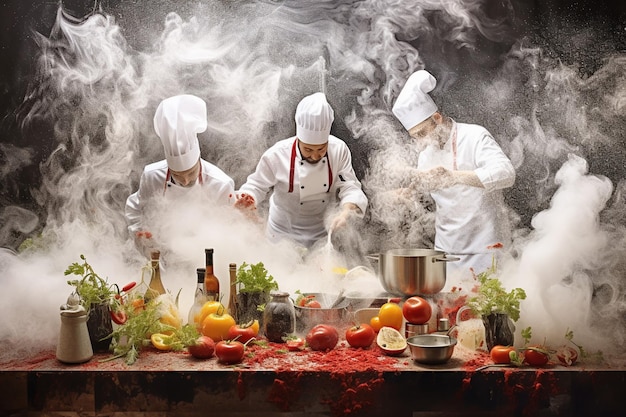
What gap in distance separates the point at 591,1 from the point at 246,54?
2.67 m

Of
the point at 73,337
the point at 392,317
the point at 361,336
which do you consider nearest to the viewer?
the point at 73,337

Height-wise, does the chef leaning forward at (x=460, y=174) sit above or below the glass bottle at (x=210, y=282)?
above

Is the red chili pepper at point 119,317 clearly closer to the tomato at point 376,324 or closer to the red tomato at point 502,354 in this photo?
the tomato at point 376,324

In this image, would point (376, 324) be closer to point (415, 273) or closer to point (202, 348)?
point (415, 273)

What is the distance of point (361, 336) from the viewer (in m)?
3.58

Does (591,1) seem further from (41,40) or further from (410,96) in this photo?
(41,40)

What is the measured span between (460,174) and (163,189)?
2.32 m

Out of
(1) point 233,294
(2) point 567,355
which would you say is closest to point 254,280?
(1) point 233,294

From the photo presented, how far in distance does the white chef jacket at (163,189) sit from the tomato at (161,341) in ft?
5.00

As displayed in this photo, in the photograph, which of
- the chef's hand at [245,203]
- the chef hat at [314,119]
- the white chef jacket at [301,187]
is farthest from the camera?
the white chef jacket at [301,187]

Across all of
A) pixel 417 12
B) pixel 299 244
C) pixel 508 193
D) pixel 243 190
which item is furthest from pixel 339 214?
pixel 417 12

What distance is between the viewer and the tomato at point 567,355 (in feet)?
10.8

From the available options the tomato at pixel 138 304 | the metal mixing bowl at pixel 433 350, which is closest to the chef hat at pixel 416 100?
the metal mixing bowl at pixel 433 350

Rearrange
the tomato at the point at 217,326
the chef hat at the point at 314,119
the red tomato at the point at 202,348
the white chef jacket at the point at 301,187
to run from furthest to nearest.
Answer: the white chef jacket at the point at 301,187
the chef hat at the point at 314,119
the tomato at the point at 217,326
the red tomato at the point at 202,348
